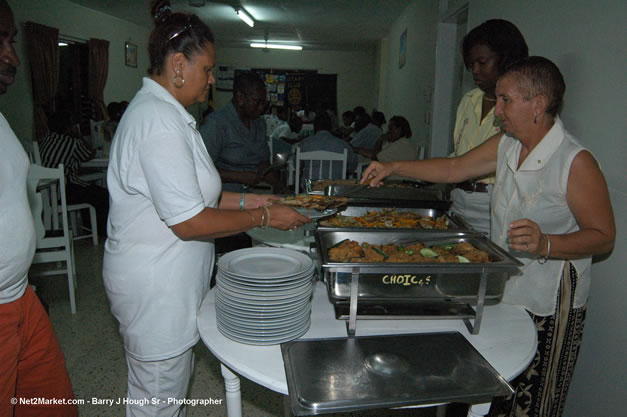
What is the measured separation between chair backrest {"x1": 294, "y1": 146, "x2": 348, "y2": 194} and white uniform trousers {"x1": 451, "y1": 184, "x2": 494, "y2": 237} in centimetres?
222

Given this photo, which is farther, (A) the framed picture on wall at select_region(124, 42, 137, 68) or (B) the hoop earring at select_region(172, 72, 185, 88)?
(A) the framed picture on wall at select_region(124, 42, 137, 68)

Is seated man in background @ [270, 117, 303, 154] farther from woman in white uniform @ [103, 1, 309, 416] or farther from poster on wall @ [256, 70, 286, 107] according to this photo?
woman in white uniform @ [103, 1, 309, 416]

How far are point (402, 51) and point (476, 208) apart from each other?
5641mm

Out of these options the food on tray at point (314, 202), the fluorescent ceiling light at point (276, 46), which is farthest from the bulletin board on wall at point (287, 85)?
the food on tray at point (314, 202)

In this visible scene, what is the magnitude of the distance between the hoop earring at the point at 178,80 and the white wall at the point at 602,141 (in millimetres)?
1454

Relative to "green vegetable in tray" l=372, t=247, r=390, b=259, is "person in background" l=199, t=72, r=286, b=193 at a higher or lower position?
higher

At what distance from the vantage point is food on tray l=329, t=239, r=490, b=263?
47.4 inches

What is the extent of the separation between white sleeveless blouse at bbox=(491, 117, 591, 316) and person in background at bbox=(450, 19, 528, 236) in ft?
1.90

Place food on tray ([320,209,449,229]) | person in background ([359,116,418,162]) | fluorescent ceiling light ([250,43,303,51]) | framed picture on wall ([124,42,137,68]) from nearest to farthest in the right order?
1. food on tray ([320,209,449,229])
2. person in background ([359,116,418,162])
3. framed picture on wall ([124,42,137,68])
4. fluorescent ceiling light ([250,43,303,51])

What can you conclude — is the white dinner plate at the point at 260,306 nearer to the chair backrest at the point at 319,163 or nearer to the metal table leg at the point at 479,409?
the metal table leg at the point at 479,409

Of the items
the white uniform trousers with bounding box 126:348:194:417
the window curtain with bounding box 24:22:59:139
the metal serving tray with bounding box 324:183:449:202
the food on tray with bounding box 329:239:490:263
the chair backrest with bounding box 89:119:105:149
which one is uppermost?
the window curtain with bounding box 24:22:59:139

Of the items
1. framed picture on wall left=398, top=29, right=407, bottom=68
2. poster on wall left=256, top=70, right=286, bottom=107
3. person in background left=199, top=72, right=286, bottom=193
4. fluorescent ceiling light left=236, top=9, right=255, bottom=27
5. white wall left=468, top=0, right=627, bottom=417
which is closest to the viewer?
white wall left=468, top=0, right=627, bottom=417

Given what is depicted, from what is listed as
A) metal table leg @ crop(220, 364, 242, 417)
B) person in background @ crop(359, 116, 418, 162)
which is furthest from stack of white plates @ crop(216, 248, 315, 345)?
person in background @ crop(359, 116, 418, 162)

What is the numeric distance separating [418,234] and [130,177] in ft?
2.94
